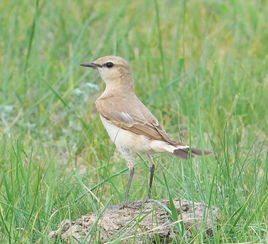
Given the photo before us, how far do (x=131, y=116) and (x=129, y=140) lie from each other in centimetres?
26

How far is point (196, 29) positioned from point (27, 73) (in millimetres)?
2598

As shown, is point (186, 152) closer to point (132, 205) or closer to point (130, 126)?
point (132, 205)

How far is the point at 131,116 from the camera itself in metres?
6.81

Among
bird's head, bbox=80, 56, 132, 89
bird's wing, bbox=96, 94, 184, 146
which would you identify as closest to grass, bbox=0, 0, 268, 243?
bird's wing, bbox=96, 94, 184, 146

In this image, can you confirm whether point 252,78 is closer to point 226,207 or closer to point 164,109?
point 164,109


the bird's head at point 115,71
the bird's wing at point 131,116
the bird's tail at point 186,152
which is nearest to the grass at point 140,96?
the bird's tail at point 186,152

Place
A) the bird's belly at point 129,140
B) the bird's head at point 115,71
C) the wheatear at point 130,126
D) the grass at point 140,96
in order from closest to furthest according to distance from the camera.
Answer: the grass at point 140,96 < the wheatear at point 130,126 < the bird's belly at point 129,140 < the bird's head at point 115,71

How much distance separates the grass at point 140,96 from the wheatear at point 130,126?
178mm

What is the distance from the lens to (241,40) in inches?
425

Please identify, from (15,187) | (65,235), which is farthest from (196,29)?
(65,235)

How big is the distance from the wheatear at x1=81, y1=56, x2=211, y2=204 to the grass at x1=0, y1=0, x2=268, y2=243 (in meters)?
0.18

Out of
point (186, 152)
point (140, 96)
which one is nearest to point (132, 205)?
point (186, 152)

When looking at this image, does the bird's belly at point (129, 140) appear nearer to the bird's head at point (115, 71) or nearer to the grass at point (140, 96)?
the grass at point (140, 96)

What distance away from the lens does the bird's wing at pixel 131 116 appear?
6.55 meters
